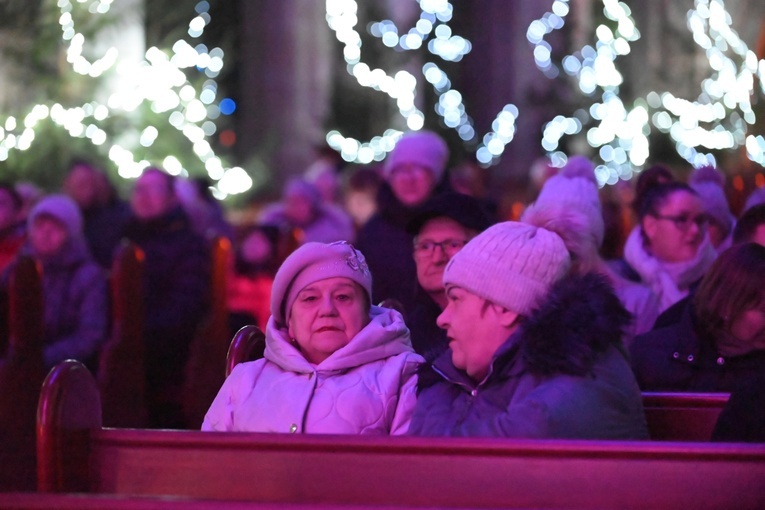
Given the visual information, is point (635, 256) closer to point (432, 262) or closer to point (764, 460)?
point (432, 262)

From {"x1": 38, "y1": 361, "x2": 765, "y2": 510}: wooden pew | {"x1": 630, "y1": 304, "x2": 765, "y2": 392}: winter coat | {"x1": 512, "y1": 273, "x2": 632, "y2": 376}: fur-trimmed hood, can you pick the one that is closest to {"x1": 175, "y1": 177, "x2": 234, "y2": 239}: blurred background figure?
{"x1": 630, "y1": 304, "x2": 765, "y2": 392}: winter coat

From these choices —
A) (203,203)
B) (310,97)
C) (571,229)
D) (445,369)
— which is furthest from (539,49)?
Answer: (445,369)

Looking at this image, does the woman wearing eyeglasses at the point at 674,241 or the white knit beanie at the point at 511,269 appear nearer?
the white knit beanie at the point at 511,269

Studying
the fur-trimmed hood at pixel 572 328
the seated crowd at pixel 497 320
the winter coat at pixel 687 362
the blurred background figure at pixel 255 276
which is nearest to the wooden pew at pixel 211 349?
the blurred background figure at pixel 255 276

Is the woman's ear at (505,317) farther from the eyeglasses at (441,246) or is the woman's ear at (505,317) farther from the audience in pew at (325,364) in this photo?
the eyeglasses at (441,246)

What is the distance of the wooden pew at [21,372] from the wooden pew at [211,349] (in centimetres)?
147

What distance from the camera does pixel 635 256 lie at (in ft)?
20.2

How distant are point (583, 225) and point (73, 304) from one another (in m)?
4.04

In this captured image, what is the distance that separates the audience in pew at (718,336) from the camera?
4297mm

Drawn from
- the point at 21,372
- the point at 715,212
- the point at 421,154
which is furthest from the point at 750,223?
the point at 21,372

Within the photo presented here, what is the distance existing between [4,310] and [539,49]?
11113 millimetres

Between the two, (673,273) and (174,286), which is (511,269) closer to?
(673,273)

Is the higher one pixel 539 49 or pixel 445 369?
pixel 539 49

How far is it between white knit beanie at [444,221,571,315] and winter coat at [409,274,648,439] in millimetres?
101
